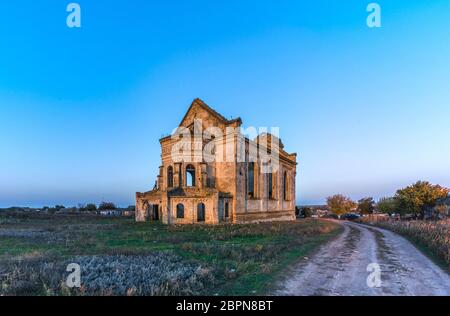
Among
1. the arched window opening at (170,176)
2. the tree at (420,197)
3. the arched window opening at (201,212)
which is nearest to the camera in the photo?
the arched window opening at (201,212)

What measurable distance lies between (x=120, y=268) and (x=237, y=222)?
2172cm

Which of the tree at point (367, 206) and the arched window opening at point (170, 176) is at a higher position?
the arched window opening at point (170, 176)

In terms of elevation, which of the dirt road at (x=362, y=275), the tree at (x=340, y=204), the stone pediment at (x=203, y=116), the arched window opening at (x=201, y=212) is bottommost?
the tree at (x=340, y=204)

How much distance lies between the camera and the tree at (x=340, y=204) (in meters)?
68.0

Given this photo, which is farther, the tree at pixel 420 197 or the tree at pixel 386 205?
the tree at pixel 386 205

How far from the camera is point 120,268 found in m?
8.87

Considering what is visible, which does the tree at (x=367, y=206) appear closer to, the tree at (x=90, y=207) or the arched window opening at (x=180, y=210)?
the arched window opening at (x=180, y=210)

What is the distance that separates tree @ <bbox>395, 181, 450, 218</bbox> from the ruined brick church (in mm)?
18907

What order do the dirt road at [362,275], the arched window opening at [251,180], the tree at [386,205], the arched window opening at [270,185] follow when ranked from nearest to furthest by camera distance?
the dirt road at [362,275] < the arched window opening at [251,180] < the arched window opening at [270,185] < the tree at [386,205]

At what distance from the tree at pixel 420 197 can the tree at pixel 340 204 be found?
25.7 metres

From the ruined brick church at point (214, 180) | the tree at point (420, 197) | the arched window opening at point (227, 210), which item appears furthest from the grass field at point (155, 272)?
the tree at point (420, 197)

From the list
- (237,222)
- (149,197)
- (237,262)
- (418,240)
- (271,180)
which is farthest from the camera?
(271,180)
